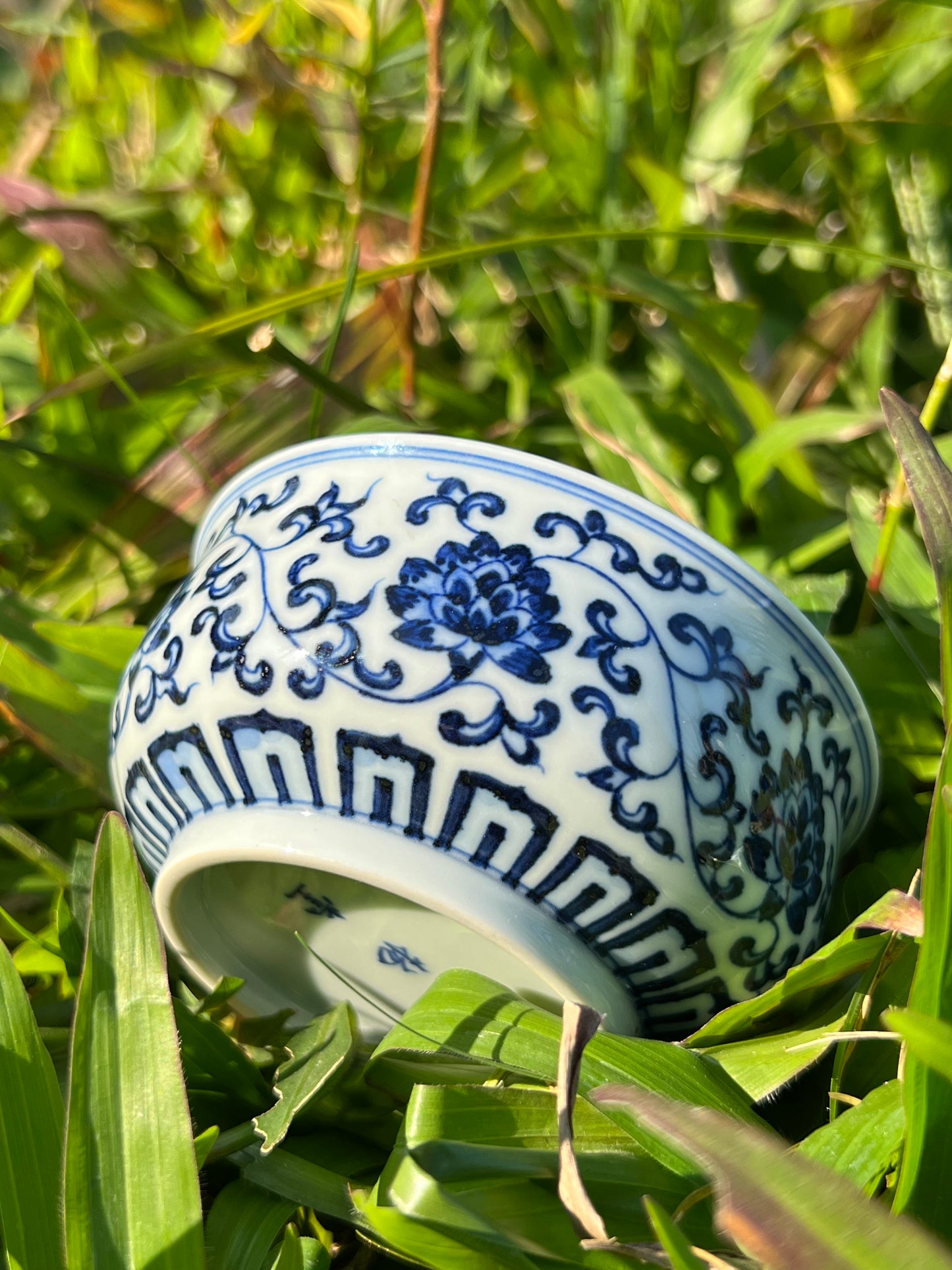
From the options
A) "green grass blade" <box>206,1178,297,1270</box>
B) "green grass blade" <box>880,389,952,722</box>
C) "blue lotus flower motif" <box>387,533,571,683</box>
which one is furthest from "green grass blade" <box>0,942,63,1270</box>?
"green grass blade" <box>880,389,952,722</box>

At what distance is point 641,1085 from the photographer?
0.67m

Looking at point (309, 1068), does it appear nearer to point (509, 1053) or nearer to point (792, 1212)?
point (509, 1053)

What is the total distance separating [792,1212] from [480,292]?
1.17m

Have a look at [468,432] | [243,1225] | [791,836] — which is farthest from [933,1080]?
[468,432]

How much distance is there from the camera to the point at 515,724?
2.32ft

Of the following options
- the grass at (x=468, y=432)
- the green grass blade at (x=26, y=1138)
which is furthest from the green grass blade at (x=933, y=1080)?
the green grass blade at (x=26, y=1138)

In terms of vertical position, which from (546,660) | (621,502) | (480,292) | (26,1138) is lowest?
(26,1138)

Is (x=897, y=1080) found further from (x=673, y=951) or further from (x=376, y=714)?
(x=376, y=714)

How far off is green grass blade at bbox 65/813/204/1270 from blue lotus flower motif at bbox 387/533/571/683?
0.23 metres

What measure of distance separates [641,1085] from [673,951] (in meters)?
0.10

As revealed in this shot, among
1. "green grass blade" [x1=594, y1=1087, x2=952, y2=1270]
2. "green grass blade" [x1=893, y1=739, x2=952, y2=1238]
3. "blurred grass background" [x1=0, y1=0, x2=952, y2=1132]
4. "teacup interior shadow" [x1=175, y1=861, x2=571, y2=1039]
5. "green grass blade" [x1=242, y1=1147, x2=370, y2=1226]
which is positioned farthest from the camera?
"blurred grass background" [x1=0, y1=0, x2=952, y2=1132]

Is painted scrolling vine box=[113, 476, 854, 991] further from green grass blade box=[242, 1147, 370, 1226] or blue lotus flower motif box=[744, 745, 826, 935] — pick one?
green grass blade box=[242, 1147, 370, 1226]

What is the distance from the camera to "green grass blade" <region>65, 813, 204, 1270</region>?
0.60m

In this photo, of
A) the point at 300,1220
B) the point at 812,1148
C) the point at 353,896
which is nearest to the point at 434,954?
the point at 353,896
